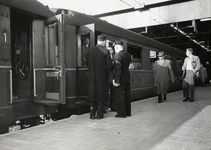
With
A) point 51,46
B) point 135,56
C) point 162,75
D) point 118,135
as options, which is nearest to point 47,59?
point 51,46

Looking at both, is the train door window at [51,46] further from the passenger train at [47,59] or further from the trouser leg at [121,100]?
the trouser leg at [121,100]

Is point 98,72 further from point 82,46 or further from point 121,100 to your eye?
point 82,46

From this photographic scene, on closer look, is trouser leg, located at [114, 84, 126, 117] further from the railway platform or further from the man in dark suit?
the railway platform

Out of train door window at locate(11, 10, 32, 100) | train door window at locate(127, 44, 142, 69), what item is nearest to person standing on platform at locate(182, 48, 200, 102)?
train door window at locate(127, 44, 142, 69)

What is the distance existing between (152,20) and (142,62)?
29.8 feet

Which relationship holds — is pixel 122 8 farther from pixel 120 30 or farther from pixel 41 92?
pixel 41 92

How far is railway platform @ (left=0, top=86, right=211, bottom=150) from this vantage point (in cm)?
333

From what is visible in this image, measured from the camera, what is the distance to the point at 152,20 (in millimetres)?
17609

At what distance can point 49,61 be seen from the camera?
18.3ft

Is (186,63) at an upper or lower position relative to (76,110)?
upper

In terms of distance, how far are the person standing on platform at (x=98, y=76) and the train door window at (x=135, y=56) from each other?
340cm

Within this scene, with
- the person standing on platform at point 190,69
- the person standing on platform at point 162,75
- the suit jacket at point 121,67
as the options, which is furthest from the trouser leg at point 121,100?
the person standing on platform at point 190,69

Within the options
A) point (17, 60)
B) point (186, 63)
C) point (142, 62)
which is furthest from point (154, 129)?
point (142, 62)

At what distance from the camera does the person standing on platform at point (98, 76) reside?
5328 millimetres
